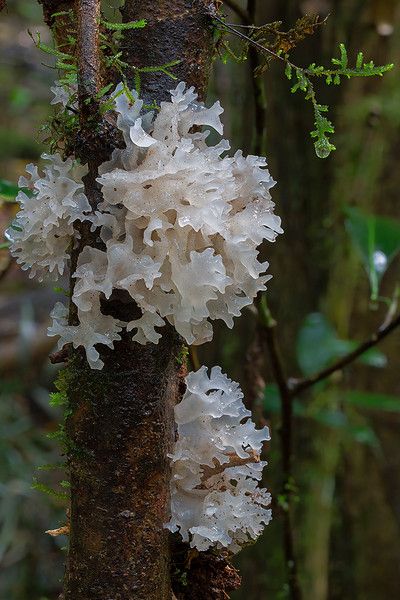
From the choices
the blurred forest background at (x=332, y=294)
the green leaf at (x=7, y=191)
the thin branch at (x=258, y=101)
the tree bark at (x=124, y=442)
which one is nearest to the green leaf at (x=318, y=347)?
the blurred forest background at (x=332, y=294)

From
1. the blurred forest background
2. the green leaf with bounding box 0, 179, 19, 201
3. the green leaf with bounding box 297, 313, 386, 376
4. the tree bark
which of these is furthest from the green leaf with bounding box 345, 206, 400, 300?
the tree bark

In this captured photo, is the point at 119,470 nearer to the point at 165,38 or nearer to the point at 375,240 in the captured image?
the point at 165,38

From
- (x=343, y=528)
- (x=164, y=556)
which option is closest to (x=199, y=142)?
(x=164, y=556)

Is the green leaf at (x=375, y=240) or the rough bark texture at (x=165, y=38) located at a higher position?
the green leaf at (x=375, y=240)

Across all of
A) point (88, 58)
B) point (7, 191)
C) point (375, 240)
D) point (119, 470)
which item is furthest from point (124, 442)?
point (375, 240)

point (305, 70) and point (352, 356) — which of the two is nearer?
point (305, 70)

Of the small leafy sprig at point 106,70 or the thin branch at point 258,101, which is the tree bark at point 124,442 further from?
the thin branch at point 258,101

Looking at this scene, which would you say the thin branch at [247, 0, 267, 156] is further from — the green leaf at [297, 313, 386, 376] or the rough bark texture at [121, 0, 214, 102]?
the green leaf at [297, 313, 386, 376]
